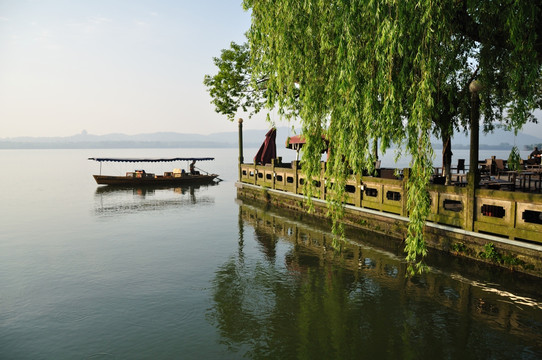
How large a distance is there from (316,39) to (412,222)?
5232 millimetres

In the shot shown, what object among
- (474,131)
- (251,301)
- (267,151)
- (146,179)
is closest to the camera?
(251,301)

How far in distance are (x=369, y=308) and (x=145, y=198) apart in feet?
74.2

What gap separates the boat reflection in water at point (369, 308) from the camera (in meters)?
7.21

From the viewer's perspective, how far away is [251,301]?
9.36m

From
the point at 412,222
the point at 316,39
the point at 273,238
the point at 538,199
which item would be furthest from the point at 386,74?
the point at 273,238

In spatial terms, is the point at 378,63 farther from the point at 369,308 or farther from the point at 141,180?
the point at 141,180

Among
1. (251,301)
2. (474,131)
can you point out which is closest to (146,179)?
(251,301)

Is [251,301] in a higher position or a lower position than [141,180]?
lower

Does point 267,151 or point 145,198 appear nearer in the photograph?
point 267,151

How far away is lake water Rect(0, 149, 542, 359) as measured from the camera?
7309 millimetres

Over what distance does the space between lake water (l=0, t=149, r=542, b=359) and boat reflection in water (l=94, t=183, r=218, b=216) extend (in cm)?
766

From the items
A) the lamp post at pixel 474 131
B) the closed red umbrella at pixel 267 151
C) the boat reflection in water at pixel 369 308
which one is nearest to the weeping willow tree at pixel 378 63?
the lamp post at pixel 474 131

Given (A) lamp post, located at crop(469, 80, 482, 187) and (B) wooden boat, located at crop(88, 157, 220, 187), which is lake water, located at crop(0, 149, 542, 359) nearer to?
(A) lamp post, located at crop(469, 80, 482, 187)

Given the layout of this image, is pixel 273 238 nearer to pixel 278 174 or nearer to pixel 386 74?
pixel 278 174
